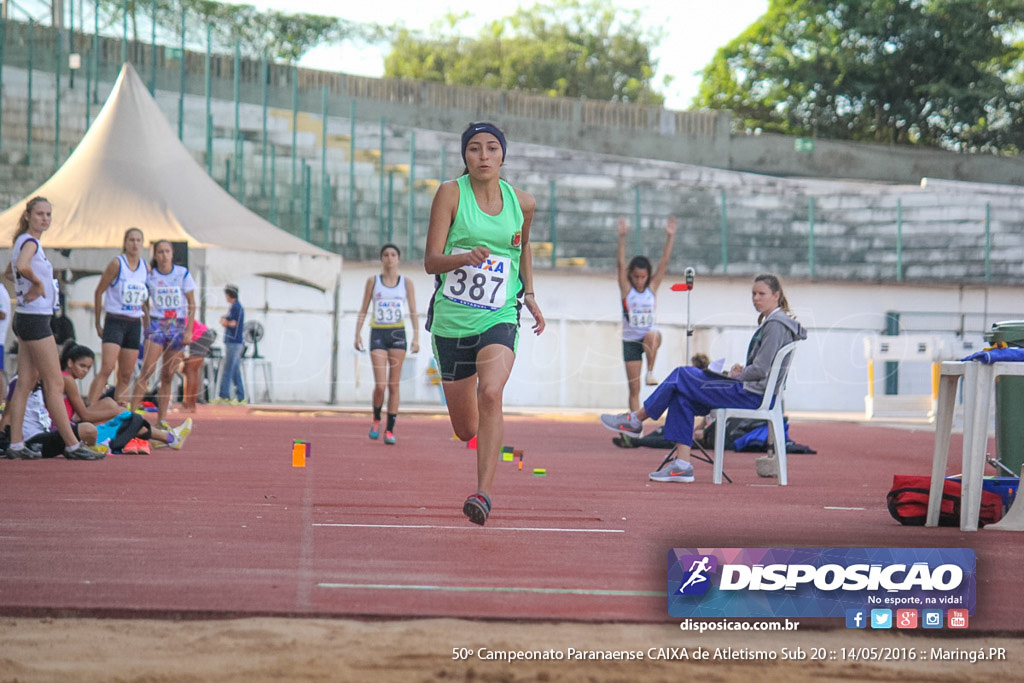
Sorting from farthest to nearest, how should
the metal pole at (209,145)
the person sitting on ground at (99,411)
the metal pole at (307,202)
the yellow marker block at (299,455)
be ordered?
the metal pole at (209,145), the metal pole at (307,202), the person sitting on ground at (99,411), the yellow marker block at (299,455)

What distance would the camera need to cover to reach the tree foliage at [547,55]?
5414 cm

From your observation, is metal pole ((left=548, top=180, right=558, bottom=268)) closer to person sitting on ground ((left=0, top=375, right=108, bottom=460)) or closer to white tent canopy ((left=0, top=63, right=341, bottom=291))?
white tent canopy ((left=0, top=63, right=341, bottom=291))

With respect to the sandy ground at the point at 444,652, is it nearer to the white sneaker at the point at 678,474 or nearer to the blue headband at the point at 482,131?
the blue headband at the point at 482,131

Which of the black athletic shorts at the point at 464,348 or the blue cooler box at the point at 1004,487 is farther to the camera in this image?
the blue cooler box at the point at 1004,487

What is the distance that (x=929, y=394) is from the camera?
77.5 feet

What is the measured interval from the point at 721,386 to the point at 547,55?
46.3 m

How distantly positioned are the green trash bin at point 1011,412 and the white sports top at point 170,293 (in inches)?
346

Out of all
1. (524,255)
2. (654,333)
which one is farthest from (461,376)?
(654,333)

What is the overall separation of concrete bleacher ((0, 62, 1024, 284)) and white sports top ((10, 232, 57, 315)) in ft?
48.3

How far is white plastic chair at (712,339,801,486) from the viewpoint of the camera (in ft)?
30.3

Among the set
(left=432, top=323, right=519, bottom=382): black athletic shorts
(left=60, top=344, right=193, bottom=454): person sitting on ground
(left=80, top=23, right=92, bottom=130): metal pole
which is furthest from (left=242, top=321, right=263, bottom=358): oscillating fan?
(left=432, top=323, right=519, bottom=382): black athletic shorts

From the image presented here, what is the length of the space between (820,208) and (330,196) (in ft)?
36.8

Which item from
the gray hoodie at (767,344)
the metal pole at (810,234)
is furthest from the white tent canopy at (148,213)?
the metal pole at (810,234)
